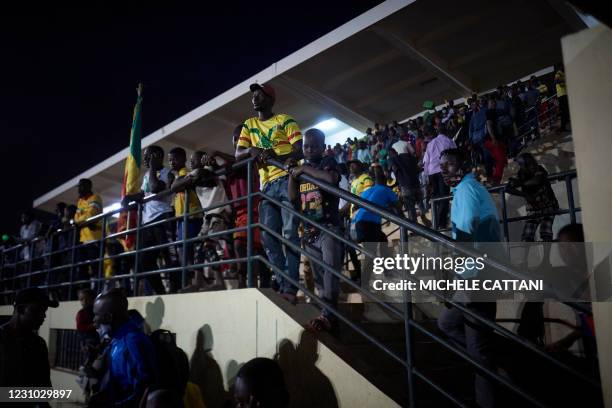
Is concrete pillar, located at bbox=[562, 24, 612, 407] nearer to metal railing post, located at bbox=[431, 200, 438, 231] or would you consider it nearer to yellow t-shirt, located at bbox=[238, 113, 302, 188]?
yellow t-shirt, located at bbox=[238, 113, 302, 188]

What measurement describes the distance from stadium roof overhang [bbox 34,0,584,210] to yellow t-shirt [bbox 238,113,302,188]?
4.55m

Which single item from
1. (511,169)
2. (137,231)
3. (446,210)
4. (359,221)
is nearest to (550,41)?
(511,169)

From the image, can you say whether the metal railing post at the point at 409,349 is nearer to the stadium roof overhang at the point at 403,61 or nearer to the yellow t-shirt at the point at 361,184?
the yellow t-shirt at the point at 361,184

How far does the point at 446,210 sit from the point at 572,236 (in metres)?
3.11

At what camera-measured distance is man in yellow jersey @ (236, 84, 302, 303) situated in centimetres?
427

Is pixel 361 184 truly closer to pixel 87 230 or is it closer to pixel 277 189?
pixel 277 189

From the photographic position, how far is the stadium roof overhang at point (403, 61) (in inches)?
335

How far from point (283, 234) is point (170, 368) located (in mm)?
1558

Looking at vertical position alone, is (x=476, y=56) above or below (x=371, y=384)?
above

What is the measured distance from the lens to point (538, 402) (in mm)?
2174

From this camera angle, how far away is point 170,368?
3432 millimetres

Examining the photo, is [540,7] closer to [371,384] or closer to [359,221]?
[359,221]

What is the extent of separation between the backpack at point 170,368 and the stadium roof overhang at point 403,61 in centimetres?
688

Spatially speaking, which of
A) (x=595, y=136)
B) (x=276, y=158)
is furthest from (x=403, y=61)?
(x=595, y=136)
